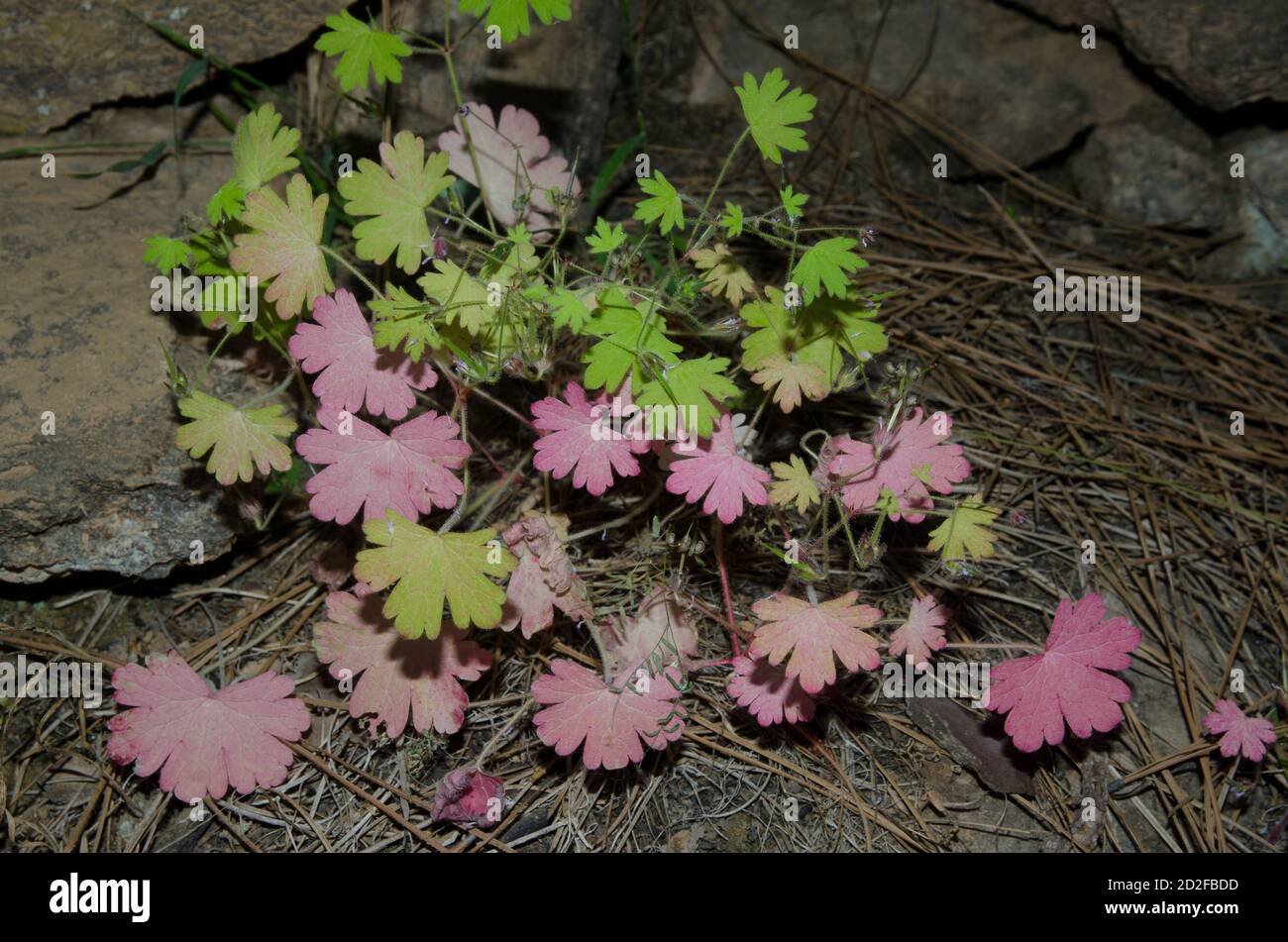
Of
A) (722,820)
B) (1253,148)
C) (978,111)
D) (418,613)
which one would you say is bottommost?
(722,820)

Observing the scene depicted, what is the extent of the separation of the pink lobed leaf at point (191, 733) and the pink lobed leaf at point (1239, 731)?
6.61 ft

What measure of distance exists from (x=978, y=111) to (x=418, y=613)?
2.62 m

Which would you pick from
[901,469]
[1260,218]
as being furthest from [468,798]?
[1260,218]

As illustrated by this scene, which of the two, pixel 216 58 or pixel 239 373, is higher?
pixel 216 58

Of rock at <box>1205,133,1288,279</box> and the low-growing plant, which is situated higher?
rock at <box>1205,133,1288,279</box>

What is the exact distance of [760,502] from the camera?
6.00 ft

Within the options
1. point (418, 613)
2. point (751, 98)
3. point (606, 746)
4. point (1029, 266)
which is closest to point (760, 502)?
point (606, 746)

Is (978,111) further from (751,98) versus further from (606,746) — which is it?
(606,746)

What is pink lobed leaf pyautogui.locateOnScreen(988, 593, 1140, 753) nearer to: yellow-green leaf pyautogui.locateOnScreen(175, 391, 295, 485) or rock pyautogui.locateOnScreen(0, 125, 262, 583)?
yellow-green leaf pyautogui.locateOnScreen(175, 391, 295, 485)

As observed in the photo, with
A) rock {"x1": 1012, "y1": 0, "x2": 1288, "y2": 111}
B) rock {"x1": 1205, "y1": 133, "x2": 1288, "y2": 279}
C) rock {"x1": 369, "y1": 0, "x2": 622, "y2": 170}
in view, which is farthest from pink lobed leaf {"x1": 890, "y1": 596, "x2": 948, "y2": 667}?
rock {"x1": 1012, "y1": 0, "x2": 1288, "y2": 111}

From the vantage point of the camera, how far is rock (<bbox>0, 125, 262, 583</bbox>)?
6.79ft

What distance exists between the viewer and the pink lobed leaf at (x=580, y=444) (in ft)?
6.03

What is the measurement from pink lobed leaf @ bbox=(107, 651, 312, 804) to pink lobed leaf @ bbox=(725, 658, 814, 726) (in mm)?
959

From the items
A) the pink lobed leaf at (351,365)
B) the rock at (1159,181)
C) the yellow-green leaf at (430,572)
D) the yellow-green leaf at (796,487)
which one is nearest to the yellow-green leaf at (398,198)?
the pink lobed leaf at (351,365)
